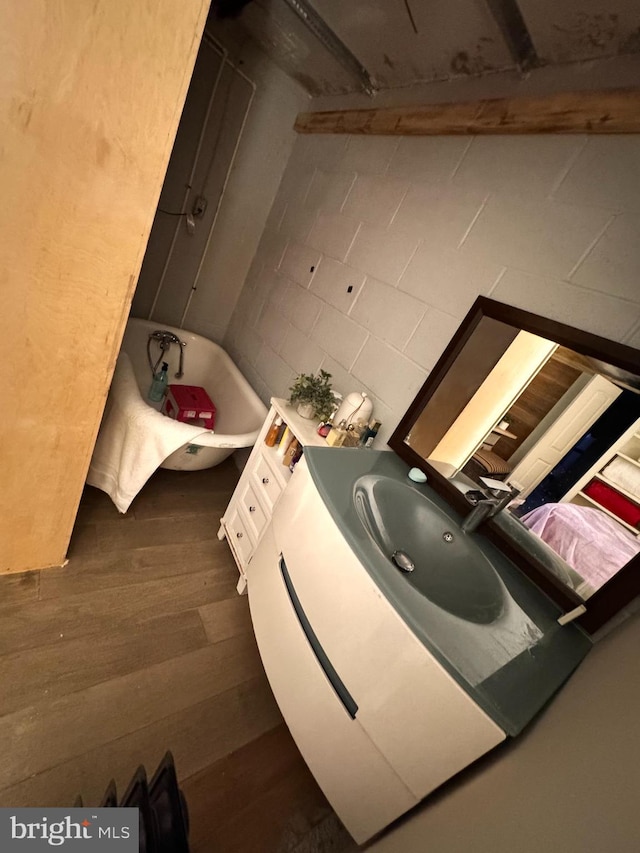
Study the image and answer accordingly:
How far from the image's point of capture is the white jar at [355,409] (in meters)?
1.47

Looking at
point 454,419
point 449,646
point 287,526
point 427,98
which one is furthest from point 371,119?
point 449,646

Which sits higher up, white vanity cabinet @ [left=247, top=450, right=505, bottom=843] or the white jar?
the white jar

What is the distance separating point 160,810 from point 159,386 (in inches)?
79.4

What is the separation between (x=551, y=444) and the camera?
98 cm

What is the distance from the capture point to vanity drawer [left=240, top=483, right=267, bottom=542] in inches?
60.1

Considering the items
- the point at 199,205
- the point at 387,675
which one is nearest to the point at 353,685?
the point at 387,675

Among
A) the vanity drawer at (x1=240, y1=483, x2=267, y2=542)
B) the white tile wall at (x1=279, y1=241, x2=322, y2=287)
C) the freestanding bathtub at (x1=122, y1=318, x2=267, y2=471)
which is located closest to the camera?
the vanity drawer at (x1=240, y1=483, x2=267, y2=542)

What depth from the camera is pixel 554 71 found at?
1.08 m

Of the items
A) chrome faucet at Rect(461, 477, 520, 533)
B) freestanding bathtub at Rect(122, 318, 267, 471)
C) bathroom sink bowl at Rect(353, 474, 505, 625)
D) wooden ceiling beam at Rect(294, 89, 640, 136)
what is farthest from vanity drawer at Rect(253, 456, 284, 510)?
wooden ceiling beam at Rect(294, 89, 640, 136)

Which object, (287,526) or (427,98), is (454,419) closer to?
(287,526)

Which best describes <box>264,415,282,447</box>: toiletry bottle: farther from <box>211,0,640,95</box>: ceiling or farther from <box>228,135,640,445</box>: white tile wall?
<box>211,0,640,95</box>: ceiling

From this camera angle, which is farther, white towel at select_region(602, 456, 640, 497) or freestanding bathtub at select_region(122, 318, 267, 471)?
freestanding bathtub at select_region(122, 318, 267, 471)

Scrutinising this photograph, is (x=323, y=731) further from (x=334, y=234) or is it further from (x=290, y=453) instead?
(x=334, y=234)

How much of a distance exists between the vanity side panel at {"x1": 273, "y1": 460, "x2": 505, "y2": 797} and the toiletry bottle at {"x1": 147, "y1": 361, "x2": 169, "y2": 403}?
167 cm
